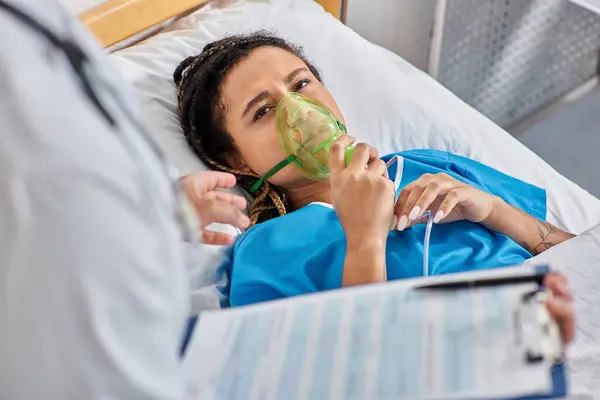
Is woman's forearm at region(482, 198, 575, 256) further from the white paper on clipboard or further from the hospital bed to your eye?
the white paper on clipboard

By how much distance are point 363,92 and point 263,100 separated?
477 millimetres

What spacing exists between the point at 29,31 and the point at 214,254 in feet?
2.85

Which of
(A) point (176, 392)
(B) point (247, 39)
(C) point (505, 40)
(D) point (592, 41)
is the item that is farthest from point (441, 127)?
(A) point (176, 392)

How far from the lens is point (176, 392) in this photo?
1.54 ft

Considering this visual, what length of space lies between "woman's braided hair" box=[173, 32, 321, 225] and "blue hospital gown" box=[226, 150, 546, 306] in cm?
14

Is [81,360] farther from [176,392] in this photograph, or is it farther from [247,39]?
[247,39]

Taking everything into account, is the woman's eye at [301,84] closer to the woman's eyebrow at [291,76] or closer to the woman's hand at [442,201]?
the woman's eyebrow at [291,76]

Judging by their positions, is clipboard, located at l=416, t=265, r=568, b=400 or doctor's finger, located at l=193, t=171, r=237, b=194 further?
doctor's finger, located at l=193, t=171, r=237, b=194

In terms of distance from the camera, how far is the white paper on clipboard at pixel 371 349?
55 cm

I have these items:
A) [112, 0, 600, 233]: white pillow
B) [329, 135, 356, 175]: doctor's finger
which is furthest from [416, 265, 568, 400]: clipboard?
[112, 0, 600, 233]: white pillow

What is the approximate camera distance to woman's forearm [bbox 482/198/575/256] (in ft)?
4.20

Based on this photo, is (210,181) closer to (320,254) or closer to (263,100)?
(320,254)

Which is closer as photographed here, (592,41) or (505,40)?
(505,40)

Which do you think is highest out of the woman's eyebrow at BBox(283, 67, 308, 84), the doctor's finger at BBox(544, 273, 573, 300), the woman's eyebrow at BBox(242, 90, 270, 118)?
the doctor's finger at BBox(544, 273, 573, 300)
